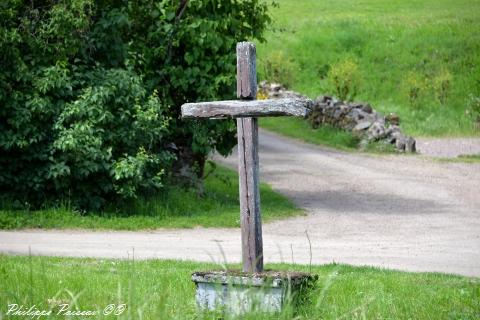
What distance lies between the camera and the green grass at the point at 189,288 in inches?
303

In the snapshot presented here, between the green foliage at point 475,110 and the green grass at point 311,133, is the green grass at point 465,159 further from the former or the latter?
the green foliage at point 475,110

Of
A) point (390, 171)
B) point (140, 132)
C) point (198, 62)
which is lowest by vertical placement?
point (390, 171)

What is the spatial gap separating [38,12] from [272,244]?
19.8ft

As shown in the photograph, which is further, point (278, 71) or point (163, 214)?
point (278, 71)

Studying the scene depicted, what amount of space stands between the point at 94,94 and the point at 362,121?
55.8ft

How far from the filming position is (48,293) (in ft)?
26.6

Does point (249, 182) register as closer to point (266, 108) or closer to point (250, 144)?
point (250, 144)

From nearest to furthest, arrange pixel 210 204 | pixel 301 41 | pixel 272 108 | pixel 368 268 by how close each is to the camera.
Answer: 1. pixel 272 108
2. pixel 368 268
3. pixel 210 204
4. pixel 301 41

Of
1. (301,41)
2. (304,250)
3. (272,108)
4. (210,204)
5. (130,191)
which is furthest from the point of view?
(301,41)

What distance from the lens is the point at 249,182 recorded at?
8.11 meters

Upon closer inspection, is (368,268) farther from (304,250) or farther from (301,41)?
(301,41)

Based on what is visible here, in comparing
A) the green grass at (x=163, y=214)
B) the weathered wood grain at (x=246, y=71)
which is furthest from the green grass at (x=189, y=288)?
the green grass at (x=163, y=214)

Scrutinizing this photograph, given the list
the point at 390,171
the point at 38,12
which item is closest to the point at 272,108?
the point at 38,12

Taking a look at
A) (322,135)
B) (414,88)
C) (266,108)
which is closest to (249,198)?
(266,108)
